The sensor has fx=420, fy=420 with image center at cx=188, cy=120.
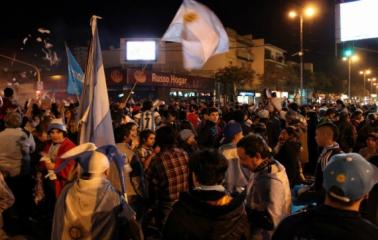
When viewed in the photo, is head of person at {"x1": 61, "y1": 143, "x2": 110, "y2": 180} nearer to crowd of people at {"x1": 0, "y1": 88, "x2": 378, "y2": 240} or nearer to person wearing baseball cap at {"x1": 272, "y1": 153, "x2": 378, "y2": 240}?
crowd of people at {"x1": 0, "y1": 88, "x2": 378, "y2": 240}

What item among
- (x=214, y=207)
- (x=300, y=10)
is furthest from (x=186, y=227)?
(x=300, y=10)

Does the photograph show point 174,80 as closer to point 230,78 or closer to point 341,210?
point 230,78

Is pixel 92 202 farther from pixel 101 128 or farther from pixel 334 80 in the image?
pixel 334 80

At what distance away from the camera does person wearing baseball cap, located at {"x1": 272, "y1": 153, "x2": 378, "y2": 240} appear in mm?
2146

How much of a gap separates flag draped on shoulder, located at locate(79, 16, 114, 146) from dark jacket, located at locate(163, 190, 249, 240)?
7.61ft


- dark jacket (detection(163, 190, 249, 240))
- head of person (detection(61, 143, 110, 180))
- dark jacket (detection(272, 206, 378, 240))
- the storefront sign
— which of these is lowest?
dark jacket (detection(163, 190, 249, 240))

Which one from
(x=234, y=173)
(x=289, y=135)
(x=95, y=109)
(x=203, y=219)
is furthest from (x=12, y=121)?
(x=203, y=219)

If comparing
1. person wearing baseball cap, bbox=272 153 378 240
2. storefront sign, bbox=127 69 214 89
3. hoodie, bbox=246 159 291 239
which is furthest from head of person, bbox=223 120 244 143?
storefront sign, bbox=127 69 214 89

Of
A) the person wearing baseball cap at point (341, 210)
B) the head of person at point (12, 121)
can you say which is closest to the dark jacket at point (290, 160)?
the head of person at point (12, 121)

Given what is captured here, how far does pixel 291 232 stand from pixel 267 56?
67623 millimetres

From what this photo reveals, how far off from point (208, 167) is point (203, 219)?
0.39 m

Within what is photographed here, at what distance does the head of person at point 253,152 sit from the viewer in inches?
144

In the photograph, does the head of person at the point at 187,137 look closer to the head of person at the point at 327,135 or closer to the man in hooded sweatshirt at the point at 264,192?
the head of person at the point at 327,135

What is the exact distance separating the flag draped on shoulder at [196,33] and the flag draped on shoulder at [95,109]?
1.87 m
